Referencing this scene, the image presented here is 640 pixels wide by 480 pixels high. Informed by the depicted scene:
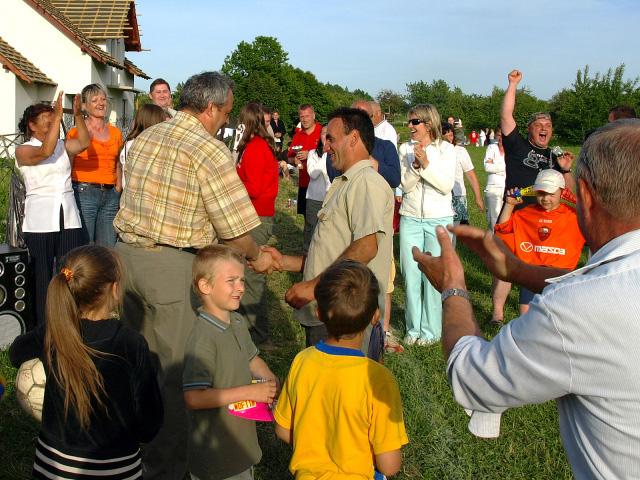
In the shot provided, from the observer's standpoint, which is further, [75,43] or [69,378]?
[75,43]

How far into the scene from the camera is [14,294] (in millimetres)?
6285

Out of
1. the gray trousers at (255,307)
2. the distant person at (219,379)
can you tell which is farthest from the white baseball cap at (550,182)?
the distant person at (219,379)

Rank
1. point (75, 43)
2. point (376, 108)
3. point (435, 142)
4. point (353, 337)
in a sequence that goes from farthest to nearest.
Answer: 1. point (75, 43)
2. point (376, 108)
3. point (435, 142)
4. point (353, 337)

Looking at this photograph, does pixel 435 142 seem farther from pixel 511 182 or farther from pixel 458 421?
pixel 458 421

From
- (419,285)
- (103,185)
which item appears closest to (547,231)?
(419,285)

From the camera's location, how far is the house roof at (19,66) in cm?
2553

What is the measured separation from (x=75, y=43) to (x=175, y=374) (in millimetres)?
29596

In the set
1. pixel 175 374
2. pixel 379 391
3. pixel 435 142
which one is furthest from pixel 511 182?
pixel 379 391

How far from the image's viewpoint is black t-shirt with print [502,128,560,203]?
23.9ft

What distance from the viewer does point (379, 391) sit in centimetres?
286

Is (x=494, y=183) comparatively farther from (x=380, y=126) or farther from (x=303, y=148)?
(x=303, y=148)

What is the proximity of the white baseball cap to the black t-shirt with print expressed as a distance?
0.87 metres

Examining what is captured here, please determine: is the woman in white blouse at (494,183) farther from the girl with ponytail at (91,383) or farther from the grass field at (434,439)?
the girl with ponytail at (91,383)

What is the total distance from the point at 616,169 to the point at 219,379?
7.51ft
